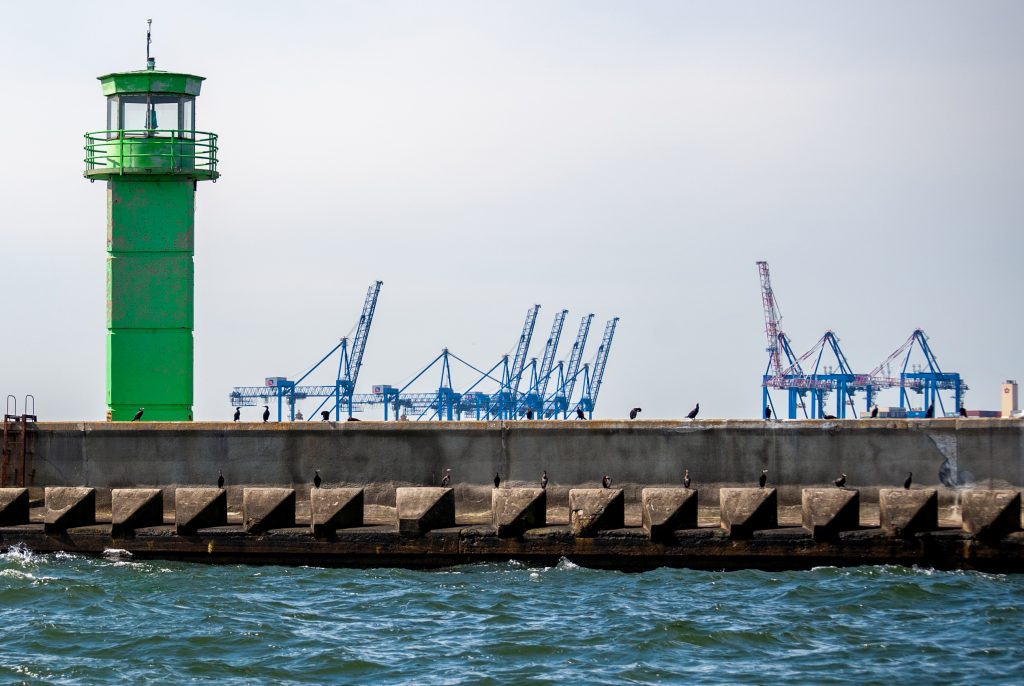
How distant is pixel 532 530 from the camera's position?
64.5 ft

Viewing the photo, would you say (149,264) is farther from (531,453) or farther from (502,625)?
(502,625)

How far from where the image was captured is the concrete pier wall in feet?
64.8

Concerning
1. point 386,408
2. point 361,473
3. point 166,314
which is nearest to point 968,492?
point 361,473

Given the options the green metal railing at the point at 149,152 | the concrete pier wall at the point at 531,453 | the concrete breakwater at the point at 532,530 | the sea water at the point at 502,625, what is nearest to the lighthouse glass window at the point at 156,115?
the green metal railing at the point at 149,152

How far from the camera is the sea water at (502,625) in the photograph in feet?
50.6

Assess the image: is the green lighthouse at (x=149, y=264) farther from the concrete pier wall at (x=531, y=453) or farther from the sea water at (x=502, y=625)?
the sea water at (x=502, y=625)

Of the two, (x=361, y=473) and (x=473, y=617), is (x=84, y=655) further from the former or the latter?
(x=361, y=473)

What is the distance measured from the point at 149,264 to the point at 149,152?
6.09ft

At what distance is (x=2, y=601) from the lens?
61.6 ft

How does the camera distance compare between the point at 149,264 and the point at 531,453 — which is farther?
the point at 149,264

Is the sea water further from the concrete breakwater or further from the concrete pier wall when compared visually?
the concrete pier wall

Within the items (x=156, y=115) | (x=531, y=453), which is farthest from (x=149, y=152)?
(x=531, y=453)

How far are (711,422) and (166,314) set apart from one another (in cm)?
947

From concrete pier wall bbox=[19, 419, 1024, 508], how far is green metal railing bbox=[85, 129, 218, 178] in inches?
218
